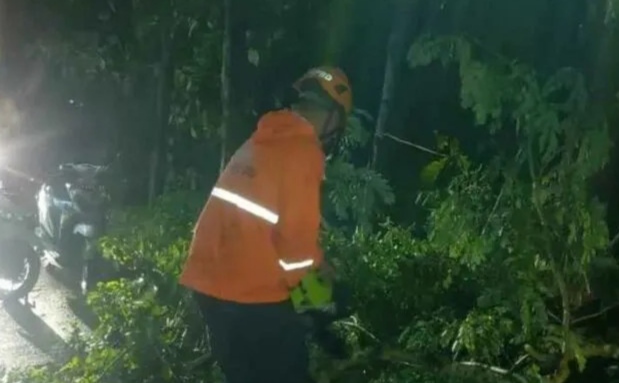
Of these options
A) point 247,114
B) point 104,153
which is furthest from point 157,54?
point 104,153

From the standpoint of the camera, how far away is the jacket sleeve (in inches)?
147

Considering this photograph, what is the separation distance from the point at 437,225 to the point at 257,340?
0.77 metres

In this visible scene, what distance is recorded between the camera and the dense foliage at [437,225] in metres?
3.71

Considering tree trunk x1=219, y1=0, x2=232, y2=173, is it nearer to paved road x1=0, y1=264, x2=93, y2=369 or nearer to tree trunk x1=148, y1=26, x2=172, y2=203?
tree trunk x1=148, y1=26, x2=172, y2=203

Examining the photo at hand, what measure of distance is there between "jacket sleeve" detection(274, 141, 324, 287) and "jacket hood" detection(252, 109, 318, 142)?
5 centimetres

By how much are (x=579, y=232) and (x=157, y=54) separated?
3.25 m

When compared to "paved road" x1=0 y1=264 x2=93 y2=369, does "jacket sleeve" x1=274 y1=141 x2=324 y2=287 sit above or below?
above

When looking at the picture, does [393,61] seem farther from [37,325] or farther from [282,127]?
[37,325]

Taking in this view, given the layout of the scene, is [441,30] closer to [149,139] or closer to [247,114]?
[247,114]

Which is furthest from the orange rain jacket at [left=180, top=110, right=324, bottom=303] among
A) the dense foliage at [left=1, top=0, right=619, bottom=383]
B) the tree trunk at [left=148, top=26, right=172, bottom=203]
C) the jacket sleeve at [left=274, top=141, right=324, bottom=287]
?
the tree trunk at [left=148, top=26, right=172, bottom=203]

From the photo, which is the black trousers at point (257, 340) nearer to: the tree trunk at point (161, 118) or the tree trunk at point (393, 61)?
the tree trunk at point (393, 61)

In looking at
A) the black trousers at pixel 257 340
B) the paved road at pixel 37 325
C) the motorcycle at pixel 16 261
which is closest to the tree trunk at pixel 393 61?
the black trousers at pixel 257 340

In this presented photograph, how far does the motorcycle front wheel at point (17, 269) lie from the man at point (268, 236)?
4694 mm

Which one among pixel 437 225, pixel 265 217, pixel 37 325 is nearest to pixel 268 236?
pixel 265 217
